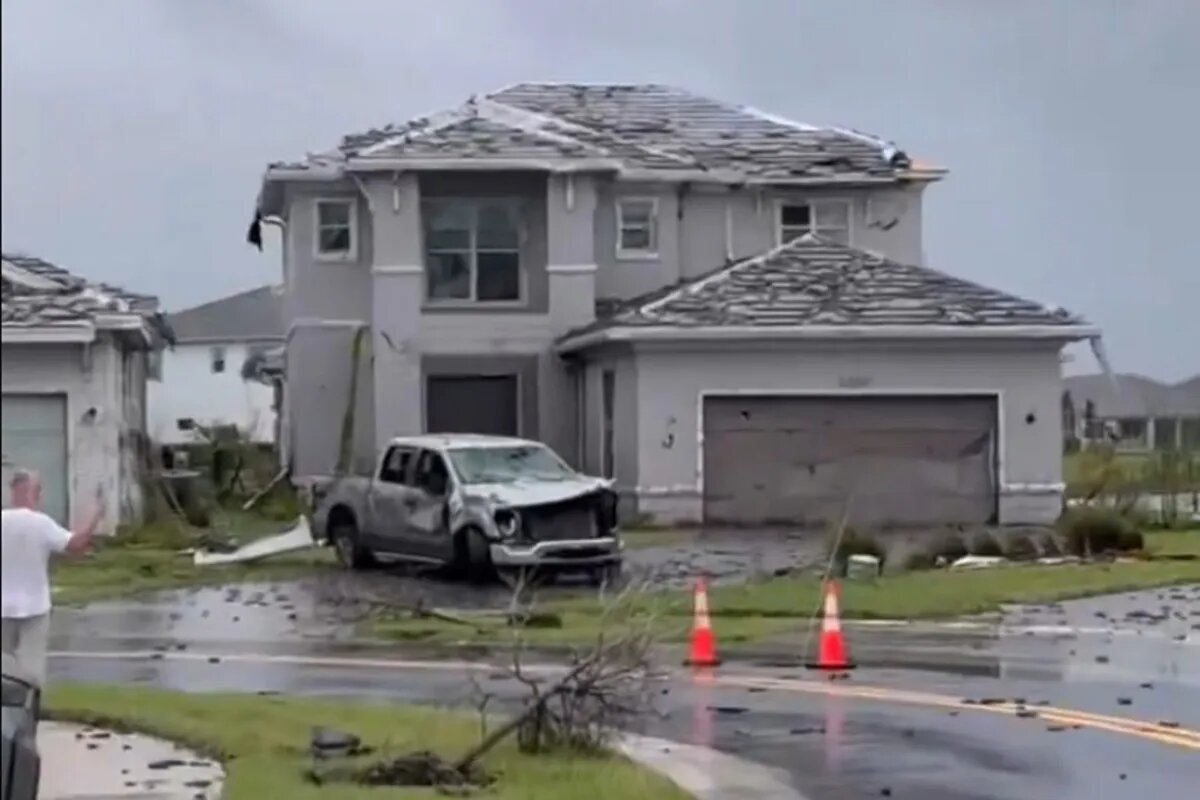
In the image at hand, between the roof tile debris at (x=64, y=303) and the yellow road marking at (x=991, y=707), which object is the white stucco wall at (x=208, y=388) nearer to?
the roof tile debris at (x=64, y=303)

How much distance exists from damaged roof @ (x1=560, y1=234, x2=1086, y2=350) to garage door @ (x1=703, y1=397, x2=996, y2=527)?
1.30 meters

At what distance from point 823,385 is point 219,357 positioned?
5157cm

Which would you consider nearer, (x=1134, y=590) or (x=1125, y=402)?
(x=1134, y=590)

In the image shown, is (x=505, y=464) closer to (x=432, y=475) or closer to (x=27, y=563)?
(x=432, y=475)

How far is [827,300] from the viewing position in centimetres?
3900

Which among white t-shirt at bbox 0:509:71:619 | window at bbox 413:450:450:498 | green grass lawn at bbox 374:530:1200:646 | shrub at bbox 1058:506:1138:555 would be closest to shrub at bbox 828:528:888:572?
green grass lawn at bbox 374:530:1200:646

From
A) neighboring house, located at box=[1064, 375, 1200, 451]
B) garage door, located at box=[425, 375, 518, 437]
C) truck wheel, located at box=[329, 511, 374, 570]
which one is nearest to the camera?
truck wheel, located at box=[329, 511, 374, 570]

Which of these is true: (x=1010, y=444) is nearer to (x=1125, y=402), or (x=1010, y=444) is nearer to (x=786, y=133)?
(x=786, y=133)

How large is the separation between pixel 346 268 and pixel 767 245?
25.4ft

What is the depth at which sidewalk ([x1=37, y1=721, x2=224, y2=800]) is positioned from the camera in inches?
519

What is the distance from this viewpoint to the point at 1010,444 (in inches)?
1523

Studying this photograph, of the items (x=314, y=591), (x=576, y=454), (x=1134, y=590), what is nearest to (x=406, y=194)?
(x=576, y=454)

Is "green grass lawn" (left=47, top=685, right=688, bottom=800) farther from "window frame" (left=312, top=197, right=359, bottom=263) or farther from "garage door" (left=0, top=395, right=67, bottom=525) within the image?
"window frame" (left=312, top=197, right=359, bottom=263)

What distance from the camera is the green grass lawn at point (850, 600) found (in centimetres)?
2309
